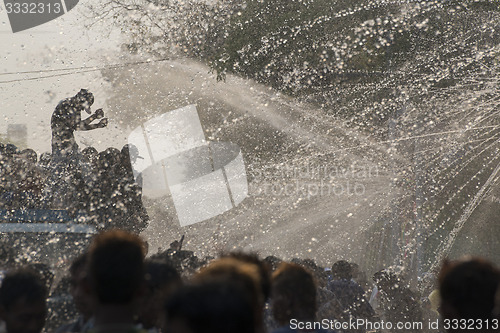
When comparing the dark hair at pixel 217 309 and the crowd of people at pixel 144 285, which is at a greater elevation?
the dark hair at pixel 217 309

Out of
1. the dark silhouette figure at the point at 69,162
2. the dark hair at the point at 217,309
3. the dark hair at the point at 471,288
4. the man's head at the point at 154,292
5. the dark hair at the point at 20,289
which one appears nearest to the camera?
the dark hair at the point at 217,309

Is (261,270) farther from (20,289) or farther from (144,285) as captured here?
(20,289)

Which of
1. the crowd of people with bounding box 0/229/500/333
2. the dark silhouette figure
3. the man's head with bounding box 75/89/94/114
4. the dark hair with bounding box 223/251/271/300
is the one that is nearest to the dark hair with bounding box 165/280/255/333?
the crowd of people with bounding box 0/229/500/333

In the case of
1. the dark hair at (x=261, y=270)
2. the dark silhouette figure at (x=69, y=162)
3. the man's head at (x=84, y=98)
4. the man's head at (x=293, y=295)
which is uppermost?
the dark hair at (x=261, y=270)

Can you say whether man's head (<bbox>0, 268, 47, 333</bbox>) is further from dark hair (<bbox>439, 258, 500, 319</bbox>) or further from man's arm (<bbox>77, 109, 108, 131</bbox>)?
man's arm (<bbox>77, 109, 108, 131</bbox>)

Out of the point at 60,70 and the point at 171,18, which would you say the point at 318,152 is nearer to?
the point at 171,18

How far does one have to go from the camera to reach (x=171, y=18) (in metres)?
13.1

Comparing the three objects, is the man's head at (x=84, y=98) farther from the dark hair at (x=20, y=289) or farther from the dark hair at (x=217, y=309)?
the dark hair at (x=217, y=309)

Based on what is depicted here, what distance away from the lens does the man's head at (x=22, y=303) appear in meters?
3.34

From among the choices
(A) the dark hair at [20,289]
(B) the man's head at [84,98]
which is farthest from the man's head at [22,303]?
(B) the man's head at [84,98]

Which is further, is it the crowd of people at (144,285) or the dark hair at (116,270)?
the dark hair at (116,270)

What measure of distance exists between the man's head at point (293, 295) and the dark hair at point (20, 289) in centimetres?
128

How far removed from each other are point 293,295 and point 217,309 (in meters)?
1.50

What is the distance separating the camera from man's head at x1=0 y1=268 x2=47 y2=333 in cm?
334
